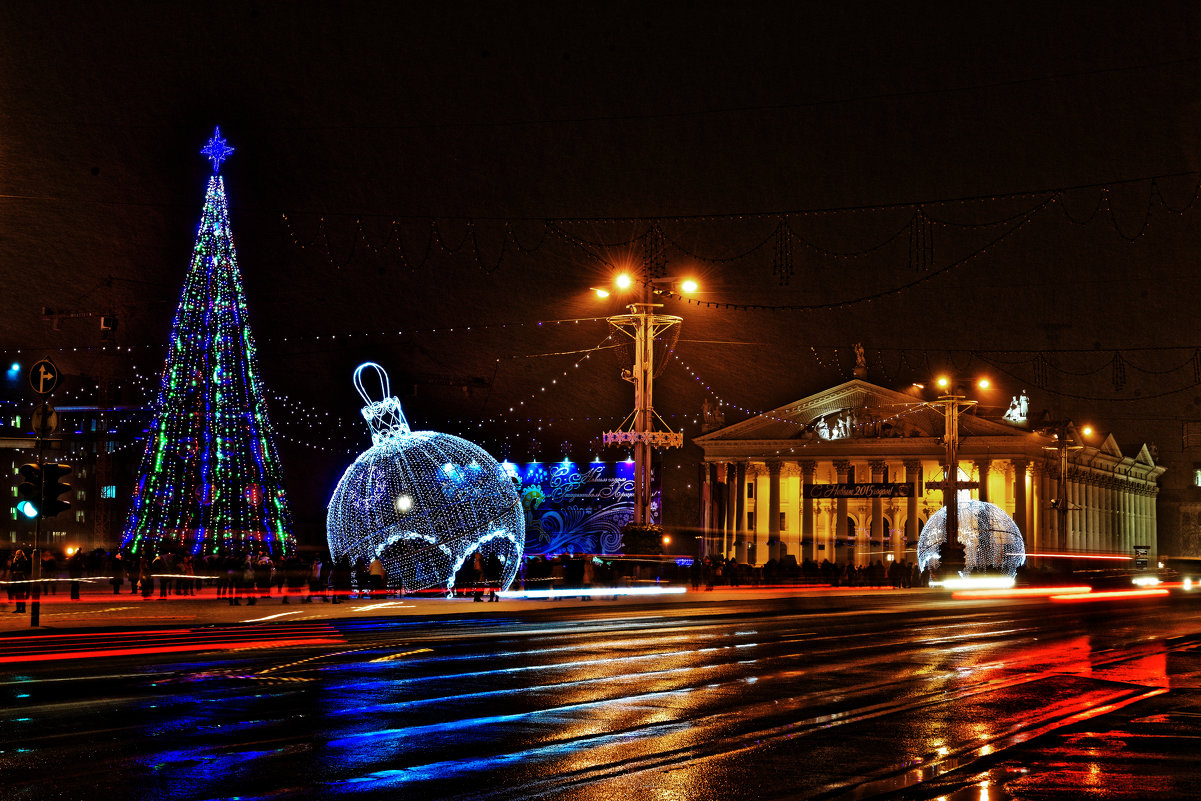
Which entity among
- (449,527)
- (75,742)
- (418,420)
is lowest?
(75,742)

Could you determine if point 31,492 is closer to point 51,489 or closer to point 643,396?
point 51,489

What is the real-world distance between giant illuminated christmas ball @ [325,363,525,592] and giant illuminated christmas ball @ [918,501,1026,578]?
30776mm

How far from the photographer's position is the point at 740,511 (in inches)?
3883

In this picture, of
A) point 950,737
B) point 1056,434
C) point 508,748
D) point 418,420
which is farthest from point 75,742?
point 1056,434

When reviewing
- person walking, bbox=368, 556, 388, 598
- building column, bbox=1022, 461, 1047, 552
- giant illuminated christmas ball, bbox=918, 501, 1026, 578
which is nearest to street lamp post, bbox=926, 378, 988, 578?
giant illuminated christmas ball, bbox=918, 501, 1026, 578

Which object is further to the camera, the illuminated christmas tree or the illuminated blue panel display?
the illuminated blue panel display

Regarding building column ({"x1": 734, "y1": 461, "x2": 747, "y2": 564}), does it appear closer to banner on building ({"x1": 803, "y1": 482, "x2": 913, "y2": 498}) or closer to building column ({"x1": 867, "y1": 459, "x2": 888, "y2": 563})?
banner on building ({"x1": 803, "y1": 482, "x2": 913, "y2": 498})

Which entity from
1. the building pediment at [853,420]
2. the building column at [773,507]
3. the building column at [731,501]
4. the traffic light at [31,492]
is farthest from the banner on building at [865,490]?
the traffic light at [31,492]

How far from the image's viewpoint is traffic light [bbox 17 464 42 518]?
71.3 ft

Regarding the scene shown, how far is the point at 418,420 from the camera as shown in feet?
A: 266

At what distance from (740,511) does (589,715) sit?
86.8 meters

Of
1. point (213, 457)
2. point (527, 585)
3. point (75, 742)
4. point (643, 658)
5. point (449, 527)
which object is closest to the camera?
point (75, 742)

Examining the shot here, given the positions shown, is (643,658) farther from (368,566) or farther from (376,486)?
(368,566)

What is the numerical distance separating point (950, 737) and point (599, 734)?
9.33 ft
